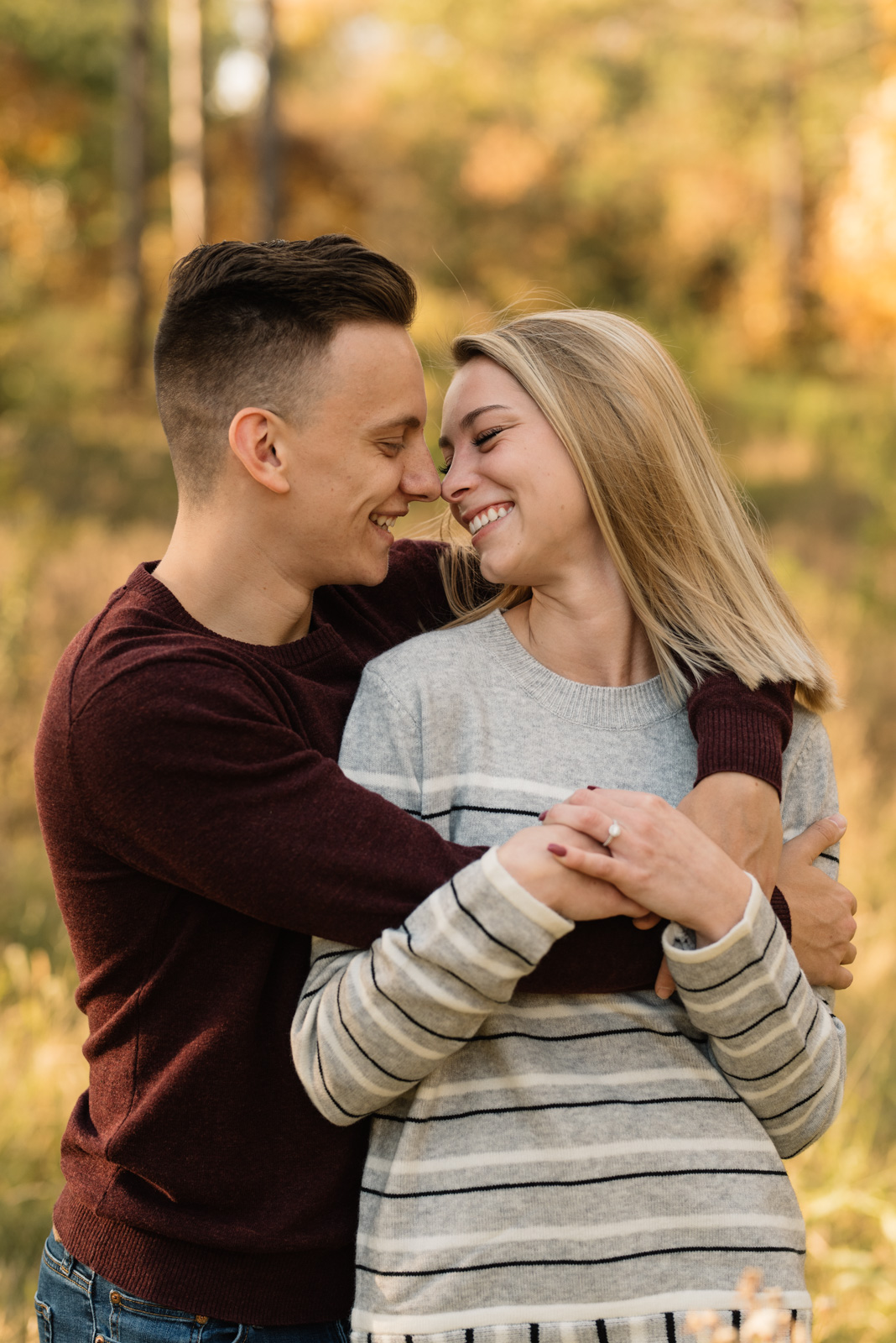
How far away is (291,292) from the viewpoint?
203 centimetres

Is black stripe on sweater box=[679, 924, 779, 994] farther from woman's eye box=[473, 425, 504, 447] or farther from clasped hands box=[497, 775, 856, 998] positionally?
woman's eye box=[473, 425, 504, 447]

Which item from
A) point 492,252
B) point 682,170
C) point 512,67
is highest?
point 512,67

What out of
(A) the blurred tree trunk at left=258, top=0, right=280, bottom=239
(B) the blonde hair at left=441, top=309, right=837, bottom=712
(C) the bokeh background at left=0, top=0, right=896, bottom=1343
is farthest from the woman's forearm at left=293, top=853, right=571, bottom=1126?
(A) the blurred tree trunk at left=258, top=0, right=280, bottom=239

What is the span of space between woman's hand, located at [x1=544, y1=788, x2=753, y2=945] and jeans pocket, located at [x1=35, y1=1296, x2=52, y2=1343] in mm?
1080

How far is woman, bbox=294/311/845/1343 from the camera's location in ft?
5.49

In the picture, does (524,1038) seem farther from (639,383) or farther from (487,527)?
(639,383)

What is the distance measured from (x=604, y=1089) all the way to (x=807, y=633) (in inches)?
36.5

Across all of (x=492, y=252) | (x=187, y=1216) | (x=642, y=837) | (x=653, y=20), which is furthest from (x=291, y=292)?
(x=653, y=20)

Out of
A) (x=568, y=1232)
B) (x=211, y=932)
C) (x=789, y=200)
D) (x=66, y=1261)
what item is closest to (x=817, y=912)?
(x=568, y=1232)

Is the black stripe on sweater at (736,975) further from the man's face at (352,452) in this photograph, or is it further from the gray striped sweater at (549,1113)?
the man's face at (352,452)

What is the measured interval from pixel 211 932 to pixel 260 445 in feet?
2.53

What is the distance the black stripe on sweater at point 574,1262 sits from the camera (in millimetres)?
1706

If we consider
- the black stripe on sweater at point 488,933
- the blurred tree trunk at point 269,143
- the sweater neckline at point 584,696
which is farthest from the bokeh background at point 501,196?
the black stripe on sweater at point 488,933

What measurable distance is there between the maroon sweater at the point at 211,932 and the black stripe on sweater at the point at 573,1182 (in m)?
0.16
